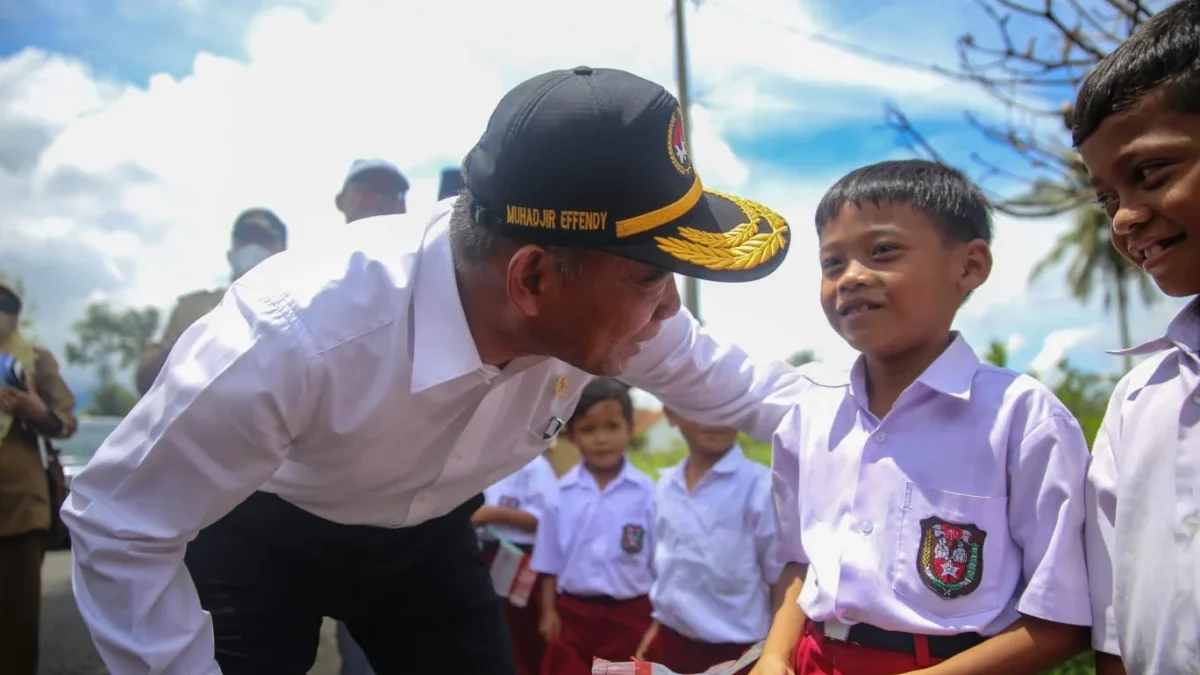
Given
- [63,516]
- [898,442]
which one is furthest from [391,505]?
[898,442]

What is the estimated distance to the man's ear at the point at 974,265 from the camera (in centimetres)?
189

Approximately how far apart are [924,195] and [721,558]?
2.06 meters

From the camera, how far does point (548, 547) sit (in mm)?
4332

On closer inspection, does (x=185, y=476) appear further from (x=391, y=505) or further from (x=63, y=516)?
(x=391, y=505)

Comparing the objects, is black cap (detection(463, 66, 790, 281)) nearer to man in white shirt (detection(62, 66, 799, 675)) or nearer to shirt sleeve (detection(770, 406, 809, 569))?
man in white shirt (detection(62, 66, 799, 675))

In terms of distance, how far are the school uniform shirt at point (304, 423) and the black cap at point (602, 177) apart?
0.30 metres

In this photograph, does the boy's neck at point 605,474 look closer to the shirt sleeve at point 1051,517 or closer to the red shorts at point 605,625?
the red shorts at point 605,625

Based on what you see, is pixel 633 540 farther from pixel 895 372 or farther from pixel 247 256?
pixel 895 372

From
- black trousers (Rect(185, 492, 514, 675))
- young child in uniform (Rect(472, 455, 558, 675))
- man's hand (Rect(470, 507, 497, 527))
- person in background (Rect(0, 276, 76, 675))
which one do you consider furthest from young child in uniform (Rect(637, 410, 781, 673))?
person in background (Rect(0, 276, 76, 675))

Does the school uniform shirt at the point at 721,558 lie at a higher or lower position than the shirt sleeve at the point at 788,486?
lower

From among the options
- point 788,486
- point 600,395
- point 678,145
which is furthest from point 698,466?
point 678,145

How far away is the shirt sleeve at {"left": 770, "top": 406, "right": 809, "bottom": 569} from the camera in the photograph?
2.00 metres

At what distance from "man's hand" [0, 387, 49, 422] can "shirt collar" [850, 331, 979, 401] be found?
3732mm

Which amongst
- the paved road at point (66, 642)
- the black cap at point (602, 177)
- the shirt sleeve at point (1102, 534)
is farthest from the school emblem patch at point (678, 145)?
the paved road at point (66, 642)
